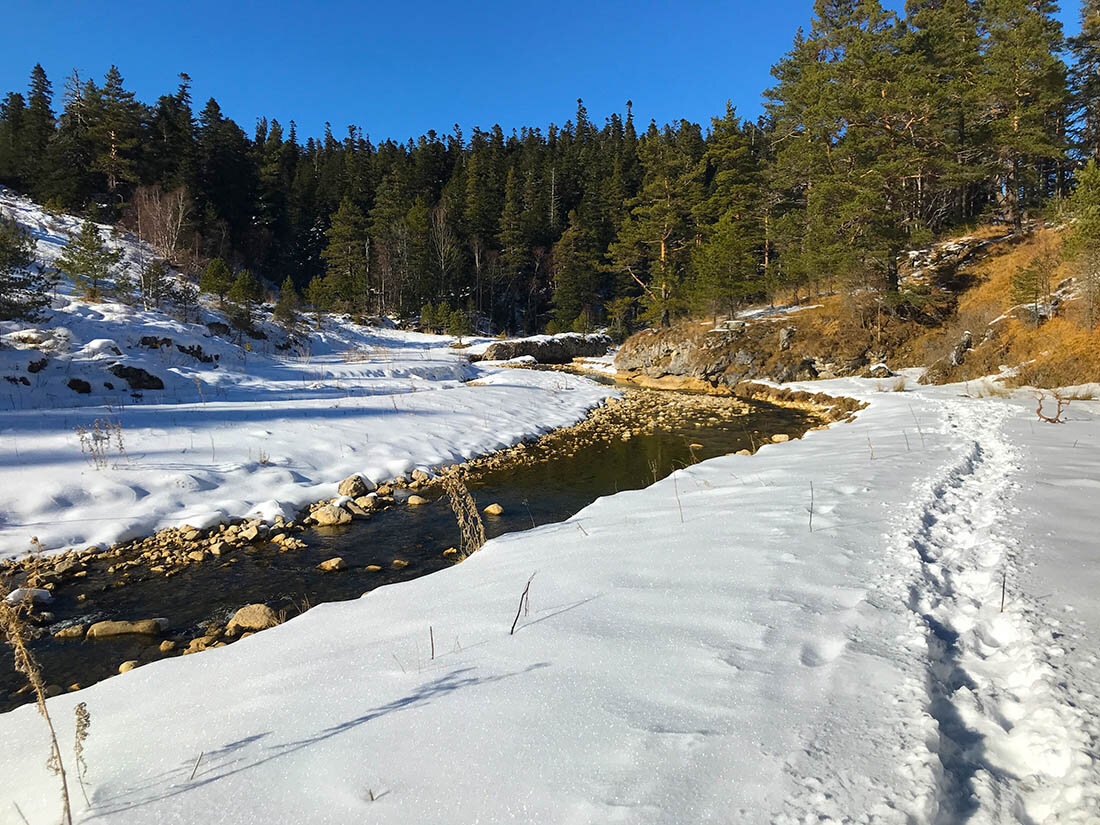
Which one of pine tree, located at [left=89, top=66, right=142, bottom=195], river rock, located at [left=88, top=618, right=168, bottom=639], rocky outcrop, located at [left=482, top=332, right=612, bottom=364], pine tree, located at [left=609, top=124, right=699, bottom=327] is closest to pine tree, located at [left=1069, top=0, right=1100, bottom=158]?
pine tree, located at [left=609, top=124, right=699, bottom=327]

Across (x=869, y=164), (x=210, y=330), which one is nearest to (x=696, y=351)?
(x=869, y=164)

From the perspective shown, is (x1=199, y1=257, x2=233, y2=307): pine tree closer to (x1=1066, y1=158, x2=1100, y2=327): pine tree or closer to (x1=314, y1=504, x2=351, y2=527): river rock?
(x1=314, y1=504, x2=351, y2=527): river rock

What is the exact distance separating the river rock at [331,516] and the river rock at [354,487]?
0.74 m

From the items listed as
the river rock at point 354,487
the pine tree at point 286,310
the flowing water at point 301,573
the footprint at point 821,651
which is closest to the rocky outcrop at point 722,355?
the flowing water at point 301,573

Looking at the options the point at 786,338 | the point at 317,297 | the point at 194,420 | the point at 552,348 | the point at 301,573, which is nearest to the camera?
the point at 301,573

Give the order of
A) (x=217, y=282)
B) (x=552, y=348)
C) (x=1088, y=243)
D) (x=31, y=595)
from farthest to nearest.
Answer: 1. (x=552, y=348)
2. (x=217, y=282)
3. (x=1088, y=243)
4. (x=31, y=595)

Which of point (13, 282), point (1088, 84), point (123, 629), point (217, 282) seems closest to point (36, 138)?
point (217, 282)

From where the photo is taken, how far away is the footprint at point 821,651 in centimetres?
214

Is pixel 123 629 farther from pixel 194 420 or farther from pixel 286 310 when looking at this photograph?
pixel 286 310

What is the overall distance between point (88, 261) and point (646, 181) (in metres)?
35.1

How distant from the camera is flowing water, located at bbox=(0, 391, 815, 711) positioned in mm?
4066

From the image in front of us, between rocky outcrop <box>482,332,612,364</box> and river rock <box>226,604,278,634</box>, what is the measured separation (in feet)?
89.8

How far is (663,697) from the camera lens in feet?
6.49

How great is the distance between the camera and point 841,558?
10.8 ft
